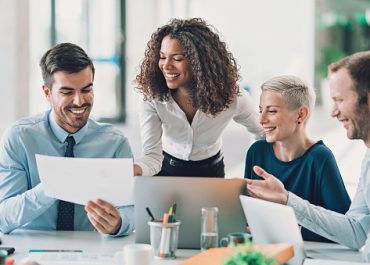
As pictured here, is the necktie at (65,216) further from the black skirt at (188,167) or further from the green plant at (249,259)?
the green plant at (249,259)

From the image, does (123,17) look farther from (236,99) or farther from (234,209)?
(234,209)

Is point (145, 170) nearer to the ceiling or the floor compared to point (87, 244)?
nearer to the ceiling

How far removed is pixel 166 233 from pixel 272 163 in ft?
2.60

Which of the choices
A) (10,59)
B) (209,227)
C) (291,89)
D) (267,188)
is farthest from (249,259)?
(10,59)

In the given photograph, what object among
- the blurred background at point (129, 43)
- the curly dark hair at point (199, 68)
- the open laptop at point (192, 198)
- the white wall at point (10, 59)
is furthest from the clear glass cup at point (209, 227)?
the white wall at point (10, 59)

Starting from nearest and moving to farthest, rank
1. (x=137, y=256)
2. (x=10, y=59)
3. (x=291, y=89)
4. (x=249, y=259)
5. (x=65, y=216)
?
(x=249, y=259), (x=137, y=256), (x=65, y=216), (x=291, y=89), (x=10, y=59)

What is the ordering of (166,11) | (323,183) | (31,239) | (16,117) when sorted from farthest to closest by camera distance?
(166,11) → (16,117) → (323,183) → (31,239)

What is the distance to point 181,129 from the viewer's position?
2.85 meters

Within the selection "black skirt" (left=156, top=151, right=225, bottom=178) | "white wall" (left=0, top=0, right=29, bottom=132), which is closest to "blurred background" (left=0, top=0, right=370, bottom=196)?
"white wall" (left=0, top=0, right=29, bottom=132)

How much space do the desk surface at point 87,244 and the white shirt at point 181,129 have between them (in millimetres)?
536

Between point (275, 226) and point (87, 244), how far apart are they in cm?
68

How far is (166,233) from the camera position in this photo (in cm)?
188

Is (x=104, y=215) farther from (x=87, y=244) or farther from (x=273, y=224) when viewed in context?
(x=273, y=224)

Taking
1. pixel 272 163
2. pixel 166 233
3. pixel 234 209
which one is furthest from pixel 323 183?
pixel 166 233
